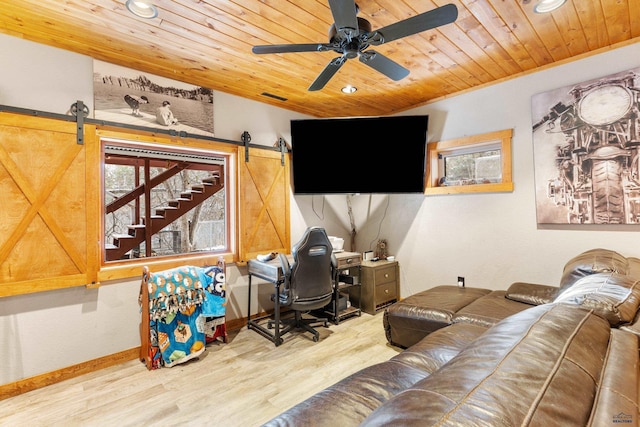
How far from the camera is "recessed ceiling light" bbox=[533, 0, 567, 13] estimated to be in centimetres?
210

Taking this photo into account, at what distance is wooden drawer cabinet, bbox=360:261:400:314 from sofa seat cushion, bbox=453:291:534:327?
1.41m

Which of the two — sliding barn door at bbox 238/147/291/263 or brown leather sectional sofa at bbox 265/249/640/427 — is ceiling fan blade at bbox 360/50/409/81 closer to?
brown leather sectional sofa at bbox 265/249/640/427

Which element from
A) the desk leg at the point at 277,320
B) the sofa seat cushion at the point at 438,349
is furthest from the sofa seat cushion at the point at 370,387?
the desk leg at the point at 277,320

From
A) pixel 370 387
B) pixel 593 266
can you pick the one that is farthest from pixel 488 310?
pixel 370 387

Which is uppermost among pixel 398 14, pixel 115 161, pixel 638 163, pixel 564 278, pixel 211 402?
pixel 398 14

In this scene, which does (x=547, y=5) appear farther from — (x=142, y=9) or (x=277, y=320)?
(x=277, y=320)

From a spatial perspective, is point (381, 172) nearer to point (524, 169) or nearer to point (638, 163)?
point (524, 169)

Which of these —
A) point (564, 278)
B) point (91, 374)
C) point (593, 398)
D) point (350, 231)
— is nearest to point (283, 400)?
point (91, 374)

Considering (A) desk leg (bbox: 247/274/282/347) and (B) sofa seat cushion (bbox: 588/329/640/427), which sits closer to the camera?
(B) sofa seat cushion (bbox: 588/329/640/427)

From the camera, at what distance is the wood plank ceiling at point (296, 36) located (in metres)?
2.14

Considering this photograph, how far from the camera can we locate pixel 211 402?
7.36 feet

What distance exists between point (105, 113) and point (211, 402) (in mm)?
2667

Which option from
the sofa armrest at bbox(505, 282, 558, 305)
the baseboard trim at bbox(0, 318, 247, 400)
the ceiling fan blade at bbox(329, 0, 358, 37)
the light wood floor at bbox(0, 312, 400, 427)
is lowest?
the light wood floor at bbox(0, 312, 400, 427)

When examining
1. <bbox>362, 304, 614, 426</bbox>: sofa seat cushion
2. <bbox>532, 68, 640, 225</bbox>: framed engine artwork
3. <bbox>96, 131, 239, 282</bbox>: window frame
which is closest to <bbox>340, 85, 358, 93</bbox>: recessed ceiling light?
<bbox>96, 131, 239, 282</bbox>: window frame
